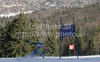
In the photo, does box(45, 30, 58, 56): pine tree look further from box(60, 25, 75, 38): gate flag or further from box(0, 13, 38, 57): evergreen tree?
box(60, 25, 75, 38): gate flag

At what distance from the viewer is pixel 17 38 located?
91.4ft

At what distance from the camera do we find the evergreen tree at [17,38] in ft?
90.0

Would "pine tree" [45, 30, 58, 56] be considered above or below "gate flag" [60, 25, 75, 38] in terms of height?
below

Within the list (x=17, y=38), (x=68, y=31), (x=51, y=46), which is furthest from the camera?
(x=51, y=46)

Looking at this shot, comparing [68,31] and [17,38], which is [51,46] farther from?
[68,31]

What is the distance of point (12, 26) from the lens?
28.5 metres

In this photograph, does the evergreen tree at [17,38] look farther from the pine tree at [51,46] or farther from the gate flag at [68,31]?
the gate flag at [68,31]

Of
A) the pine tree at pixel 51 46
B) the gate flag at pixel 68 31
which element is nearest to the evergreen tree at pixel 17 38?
the pine tree at pixel 51 46

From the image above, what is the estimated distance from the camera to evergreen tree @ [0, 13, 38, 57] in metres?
27.4

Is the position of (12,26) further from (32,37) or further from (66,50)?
(66,50)

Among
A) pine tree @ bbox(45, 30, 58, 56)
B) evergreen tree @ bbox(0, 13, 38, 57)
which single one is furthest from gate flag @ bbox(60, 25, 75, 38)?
pine tree @ bbox(45, 30, 58, 56)

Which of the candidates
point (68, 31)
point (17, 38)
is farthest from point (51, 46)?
point (68, 31)

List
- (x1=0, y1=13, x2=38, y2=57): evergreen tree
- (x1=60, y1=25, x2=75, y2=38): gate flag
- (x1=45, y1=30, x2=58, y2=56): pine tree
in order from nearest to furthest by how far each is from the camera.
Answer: (x1=60, y1=25, x2=75, y2=38): gate flag
(x1=0, y1=13, x2=38, y2=57): evergreen tree
(x1=45, y1=30, x2=58, y2=56): pine tree

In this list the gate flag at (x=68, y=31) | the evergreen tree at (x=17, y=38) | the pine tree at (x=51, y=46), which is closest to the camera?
the gate flag at (x=68, y=31)
